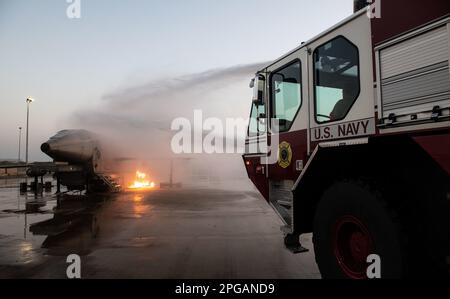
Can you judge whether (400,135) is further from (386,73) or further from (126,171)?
(126,171)

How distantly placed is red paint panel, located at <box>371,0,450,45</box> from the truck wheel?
1608 millimetres

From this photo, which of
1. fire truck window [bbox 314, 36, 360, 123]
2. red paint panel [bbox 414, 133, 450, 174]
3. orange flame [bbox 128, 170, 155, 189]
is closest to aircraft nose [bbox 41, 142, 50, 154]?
orange flame [bbox 128, 170, 155, 189]

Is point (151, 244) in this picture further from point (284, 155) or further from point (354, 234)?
point (354, 234)

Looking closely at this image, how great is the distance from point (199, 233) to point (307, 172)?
209 inches

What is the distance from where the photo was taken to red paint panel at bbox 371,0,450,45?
9.73 feet

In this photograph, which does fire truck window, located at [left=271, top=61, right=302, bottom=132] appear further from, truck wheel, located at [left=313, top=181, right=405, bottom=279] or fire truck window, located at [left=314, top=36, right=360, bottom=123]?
truck wheel, located at [left=313, top=181, right=405, bottom=279]

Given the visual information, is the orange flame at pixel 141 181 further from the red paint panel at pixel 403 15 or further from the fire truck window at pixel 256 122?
the red paint panel at pixel 403 15

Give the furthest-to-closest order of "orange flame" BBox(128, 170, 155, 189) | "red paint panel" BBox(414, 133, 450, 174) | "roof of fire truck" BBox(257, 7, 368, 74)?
"orange flame" BBox(128, 170, 155, 189)
"roof of fire truck" BBox(257, 7, 368, 74)
"red paint panel" BBox(414, 133, 450, 174)

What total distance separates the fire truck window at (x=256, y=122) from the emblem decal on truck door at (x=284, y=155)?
2.24 feet

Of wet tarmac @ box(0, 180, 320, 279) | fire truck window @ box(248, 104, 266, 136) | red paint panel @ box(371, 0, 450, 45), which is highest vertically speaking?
red paint panel @ box(371, 0, 450, 45)
